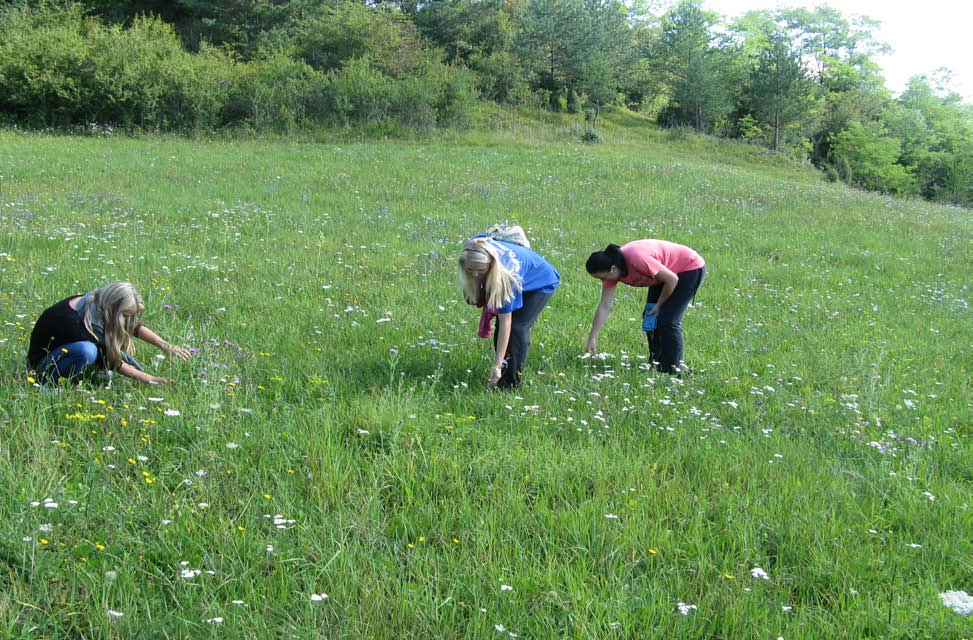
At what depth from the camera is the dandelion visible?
2766 mm

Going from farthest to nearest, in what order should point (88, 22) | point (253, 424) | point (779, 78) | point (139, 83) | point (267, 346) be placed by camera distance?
point (779, 78)
point (88, 22)
point (139, 83)
point (267, 346)
point (253, 424)

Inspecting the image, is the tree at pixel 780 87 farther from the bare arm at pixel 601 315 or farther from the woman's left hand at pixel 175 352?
the woman's left hand at pixel 175 352

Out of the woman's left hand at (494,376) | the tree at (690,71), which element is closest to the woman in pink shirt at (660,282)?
the woman's left hand at (494,376)

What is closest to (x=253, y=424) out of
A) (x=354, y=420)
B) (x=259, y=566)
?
(x=354, y=420)

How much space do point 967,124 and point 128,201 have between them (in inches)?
2701

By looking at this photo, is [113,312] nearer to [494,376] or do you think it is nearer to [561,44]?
[494,376]

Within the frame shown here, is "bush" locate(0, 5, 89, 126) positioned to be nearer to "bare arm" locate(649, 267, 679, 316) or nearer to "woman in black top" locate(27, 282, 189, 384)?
"woman in black top" locate(27, 282, 189, 384)

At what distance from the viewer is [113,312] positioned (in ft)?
14.4

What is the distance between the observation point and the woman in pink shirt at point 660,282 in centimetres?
581

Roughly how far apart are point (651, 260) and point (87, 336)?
4403 mm

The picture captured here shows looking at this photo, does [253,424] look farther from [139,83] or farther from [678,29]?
[678,29]

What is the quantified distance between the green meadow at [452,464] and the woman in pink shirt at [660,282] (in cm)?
33

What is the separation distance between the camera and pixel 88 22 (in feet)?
106

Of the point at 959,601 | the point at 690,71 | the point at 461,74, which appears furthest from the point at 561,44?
the point at 959,601
